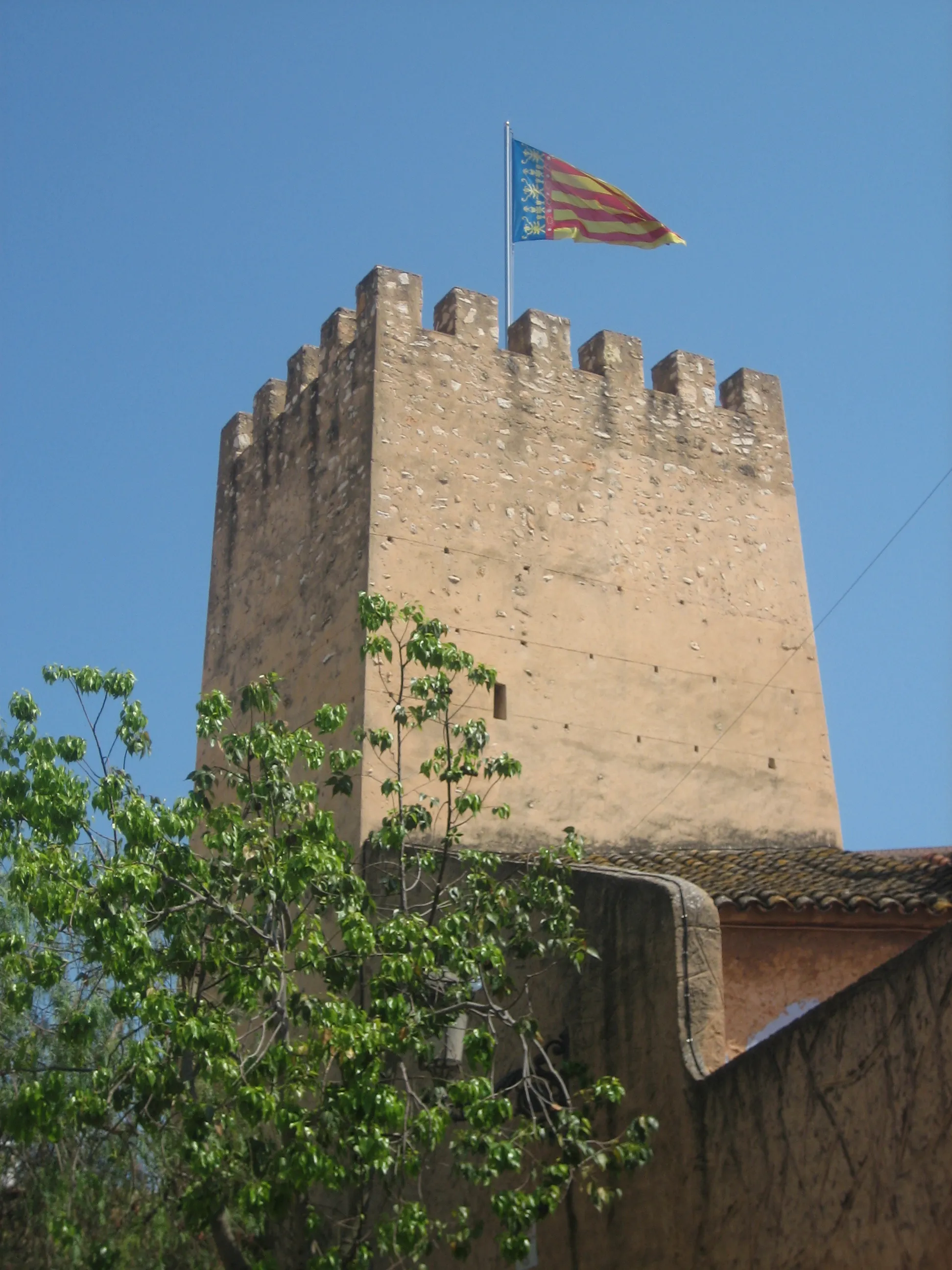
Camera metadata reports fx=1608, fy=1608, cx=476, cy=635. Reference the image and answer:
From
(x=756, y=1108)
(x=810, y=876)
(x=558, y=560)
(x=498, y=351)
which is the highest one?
(x=498, y=351)

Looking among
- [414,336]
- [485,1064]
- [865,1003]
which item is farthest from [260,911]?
[414,336]

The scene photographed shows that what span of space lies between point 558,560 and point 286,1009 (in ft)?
20.6

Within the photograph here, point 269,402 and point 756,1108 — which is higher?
point 269,402

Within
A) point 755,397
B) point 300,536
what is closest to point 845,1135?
point 300,536

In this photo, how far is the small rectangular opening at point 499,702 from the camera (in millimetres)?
12508

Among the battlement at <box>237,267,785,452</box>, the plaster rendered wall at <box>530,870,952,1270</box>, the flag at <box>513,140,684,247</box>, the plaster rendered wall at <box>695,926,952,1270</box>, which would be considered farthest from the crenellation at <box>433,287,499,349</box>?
the plaster rendered wall at <box>695,926,952,1270</box>

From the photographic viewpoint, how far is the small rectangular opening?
12508mm

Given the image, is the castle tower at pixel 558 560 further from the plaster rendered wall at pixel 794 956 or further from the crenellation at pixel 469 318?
the plaster rendered wall at pixel 794 956

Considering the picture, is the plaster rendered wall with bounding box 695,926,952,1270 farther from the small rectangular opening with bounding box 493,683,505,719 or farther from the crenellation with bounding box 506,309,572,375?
the crenellation with bounding box 506,309,572,375

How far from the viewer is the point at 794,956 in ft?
32.3

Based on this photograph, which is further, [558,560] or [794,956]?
[558,560]

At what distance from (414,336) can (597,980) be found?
6.58m

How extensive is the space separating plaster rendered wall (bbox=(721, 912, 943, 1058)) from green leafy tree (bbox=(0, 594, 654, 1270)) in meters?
1.20

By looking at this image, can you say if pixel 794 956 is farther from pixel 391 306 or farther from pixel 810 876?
pixel 391 306
